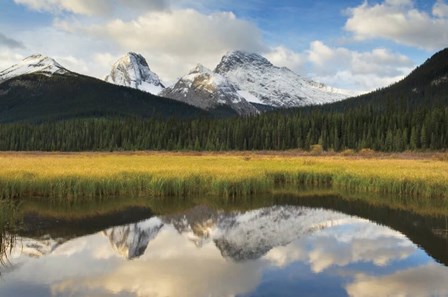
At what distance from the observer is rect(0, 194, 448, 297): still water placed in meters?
14.1

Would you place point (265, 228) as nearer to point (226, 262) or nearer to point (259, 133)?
point (226, 262)

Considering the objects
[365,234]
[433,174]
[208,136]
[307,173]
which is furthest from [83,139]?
[365,234]

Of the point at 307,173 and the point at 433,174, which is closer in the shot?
the point at 433,174

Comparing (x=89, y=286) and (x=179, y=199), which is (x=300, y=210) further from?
(x=89, y=286)

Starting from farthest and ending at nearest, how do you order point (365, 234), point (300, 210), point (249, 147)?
point (249, 147), point (300, 210), point (365, 234)

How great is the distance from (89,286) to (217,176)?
23237 millimetres

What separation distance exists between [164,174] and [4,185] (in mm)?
10717

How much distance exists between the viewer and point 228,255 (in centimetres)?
1841

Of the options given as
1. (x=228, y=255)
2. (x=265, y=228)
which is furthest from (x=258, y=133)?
(x=228, y=255)

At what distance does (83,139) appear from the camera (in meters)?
152

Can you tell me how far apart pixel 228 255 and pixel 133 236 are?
5.02 m

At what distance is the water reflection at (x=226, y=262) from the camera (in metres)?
14.0

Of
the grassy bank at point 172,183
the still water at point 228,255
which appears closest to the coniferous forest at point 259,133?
the grassy bank at point 172,183

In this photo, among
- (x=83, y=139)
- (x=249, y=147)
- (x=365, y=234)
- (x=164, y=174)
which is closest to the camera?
(x=365, y=234)
